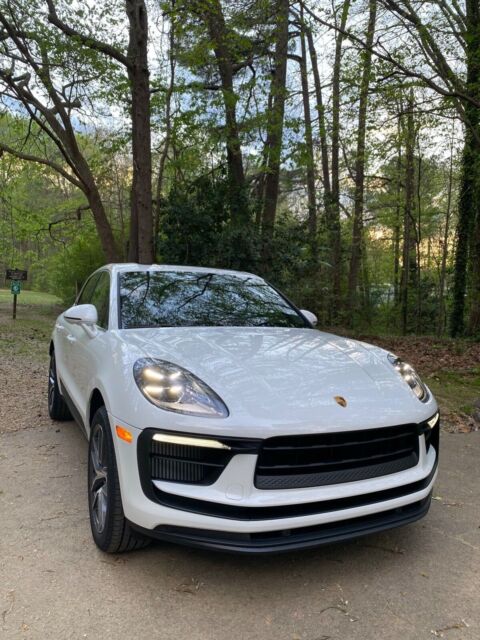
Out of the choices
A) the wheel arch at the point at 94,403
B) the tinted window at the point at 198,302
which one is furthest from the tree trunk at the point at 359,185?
the wheel arch at the point at 94,403

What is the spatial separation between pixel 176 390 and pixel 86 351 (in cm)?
126

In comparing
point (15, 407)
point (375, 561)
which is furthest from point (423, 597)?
point (15, 407)

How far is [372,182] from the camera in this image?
1952 cm

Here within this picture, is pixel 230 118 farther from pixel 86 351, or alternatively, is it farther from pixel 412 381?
pixel 412 381

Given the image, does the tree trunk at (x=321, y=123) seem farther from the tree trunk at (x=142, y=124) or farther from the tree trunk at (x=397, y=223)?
the tree trunk at (x=142, y=124)

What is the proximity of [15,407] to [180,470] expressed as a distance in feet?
13.0

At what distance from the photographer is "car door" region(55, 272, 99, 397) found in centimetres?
385

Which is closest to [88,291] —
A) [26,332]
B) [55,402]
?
[55,402]

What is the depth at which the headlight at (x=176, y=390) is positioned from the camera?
217cm

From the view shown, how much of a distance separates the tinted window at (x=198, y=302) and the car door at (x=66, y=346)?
2.37ft

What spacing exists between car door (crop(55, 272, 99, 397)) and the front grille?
2.10 meters

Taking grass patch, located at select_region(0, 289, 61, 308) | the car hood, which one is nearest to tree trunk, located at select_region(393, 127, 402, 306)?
the car hood

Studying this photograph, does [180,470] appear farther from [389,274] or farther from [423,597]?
[389,274]

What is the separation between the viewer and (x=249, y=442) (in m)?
2.08
